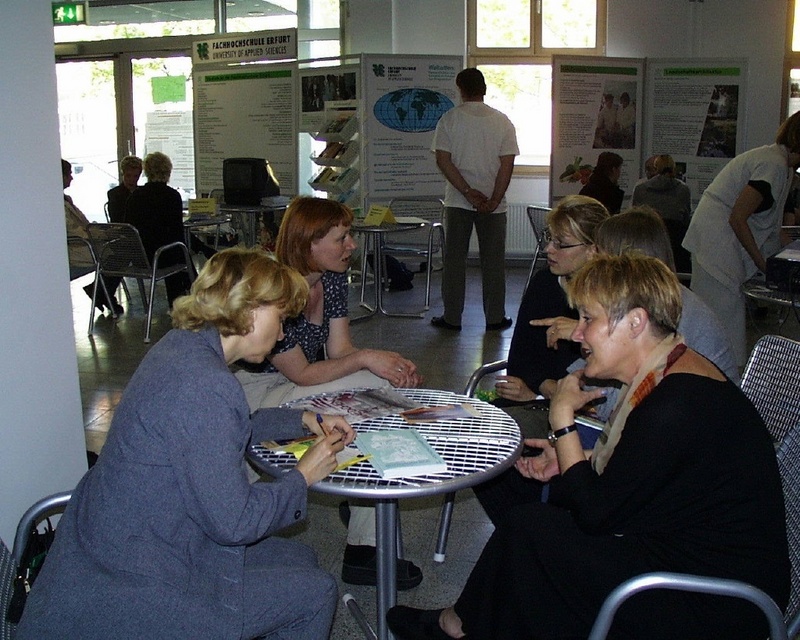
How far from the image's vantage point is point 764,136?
8.91 m

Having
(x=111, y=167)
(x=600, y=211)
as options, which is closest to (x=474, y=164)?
(x=600, y=211)

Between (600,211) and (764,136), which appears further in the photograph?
(764,136)

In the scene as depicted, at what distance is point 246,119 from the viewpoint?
876 centimetres

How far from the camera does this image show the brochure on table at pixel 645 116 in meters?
8.15

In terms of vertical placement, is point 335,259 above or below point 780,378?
above

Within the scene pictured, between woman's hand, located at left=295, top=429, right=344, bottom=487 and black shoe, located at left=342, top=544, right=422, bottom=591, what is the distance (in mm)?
1033

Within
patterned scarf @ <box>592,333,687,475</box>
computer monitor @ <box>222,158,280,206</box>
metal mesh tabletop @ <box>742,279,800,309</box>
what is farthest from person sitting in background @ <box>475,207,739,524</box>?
computer monitor @ <box>222,158,280,206</box>

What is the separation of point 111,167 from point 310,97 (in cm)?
351

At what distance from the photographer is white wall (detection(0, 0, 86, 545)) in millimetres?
2338

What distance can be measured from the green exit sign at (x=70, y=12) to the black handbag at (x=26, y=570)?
361 inches

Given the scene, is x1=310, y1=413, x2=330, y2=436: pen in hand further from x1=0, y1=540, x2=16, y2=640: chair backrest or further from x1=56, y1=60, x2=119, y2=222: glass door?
x1=56, y1=60, x2=119, y2=222: glass door

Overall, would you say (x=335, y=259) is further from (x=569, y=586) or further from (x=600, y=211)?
(x=569, y=586)

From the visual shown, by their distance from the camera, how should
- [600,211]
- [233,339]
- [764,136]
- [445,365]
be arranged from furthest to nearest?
[764,136], [445,365], [600,211], [233,339]

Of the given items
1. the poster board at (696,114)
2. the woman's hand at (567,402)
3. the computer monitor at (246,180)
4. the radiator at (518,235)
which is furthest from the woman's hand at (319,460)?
the radiator at (518,235)
